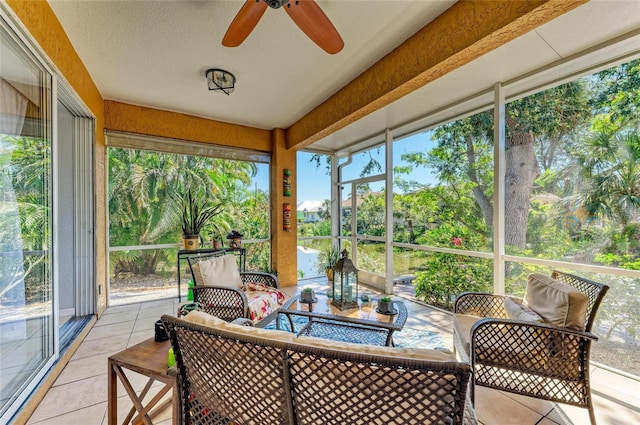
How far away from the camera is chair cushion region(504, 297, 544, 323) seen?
1.67 meters

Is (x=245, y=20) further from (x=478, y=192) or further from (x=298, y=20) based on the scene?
(x=478, y=192)

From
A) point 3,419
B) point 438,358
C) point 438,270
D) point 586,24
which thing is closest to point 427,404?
point 438,358

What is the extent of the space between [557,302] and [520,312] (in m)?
0.23

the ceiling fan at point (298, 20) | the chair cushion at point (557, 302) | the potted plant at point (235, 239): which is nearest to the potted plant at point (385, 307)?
the chair cushion at point (557, 302)

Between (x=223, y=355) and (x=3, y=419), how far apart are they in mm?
1603

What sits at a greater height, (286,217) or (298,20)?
(298,20)

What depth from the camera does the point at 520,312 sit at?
70.4 inches

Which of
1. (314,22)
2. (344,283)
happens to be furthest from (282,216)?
(314,22)

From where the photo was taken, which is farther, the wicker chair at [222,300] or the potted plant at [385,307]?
the wicker chair at [222,300]

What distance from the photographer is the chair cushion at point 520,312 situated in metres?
1.67

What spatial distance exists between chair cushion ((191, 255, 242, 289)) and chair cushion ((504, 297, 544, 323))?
8.02 ft

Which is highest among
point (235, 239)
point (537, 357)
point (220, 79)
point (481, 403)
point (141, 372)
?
point (220, 79)

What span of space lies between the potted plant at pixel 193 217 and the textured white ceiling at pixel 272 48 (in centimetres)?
146

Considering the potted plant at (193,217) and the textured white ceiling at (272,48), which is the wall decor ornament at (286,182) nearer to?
the potted plant at (193,217)
